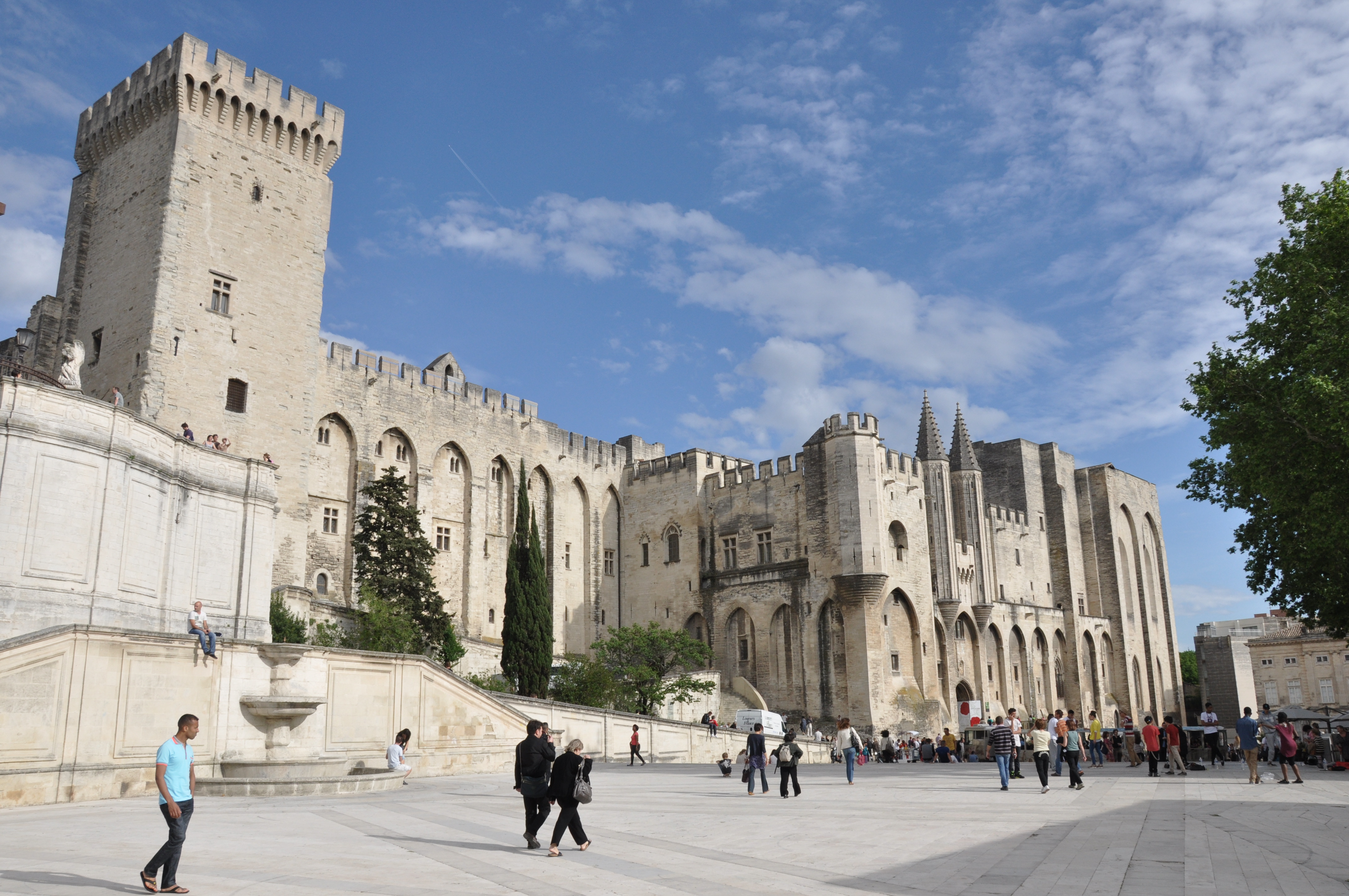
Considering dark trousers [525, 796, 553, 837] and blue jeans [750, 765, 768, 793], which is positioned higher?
dark trousers [525, 796, 553, 837]

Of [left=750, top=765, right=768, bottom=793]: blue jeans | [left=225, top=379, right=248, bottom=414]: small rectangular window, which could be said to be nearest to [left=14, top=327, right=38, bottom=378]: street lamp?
[left=225, top=379, right=248, bottom=414]: small rectangular window

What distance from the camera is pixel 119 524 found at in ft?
59.2

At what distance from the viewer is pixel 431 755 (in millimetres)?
19344

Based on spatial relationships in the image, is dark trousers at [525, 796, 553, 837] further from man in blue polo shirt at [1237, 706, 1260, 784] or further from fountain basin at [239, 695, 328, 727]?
man in blue polo shirt at [1237, 706, 1260, 784]

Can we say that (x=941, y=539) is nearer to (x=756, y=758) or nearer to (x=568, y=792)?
(x=756, y=758)

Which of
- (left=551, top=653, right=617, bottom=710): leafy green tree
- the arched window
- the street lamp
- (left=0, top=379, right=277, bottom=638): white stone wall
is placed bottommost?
(left=551, top=653, right=617, bottom=710): leafy green tree

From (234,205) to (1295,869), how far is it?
2938 cm

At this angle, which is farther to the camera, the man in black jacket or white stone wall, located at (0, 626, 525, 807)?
white stone wall, located at (0, 626, 525, 807)

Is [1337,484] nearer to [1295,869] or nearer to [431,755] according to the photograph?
[1295,869]

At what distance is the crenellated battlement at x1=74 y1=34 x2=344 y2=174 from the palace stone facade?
0.08 metres

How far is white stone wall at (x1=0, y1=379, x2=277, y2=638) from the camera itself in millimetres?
16500

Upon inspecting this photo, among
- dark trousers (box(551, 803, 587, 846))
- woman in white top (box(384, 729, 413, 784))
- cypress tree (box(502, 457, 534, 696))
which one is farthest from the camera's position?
cypress tree (box(502, 457, 534, 696))

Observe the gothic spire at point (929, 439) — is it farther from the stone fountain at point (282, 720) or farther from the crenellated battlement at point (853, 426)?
the stone fountain at point (282, 720)

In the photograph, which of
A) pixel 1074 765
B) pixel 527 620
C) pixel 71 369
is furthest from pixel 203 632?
pixel 527 620
